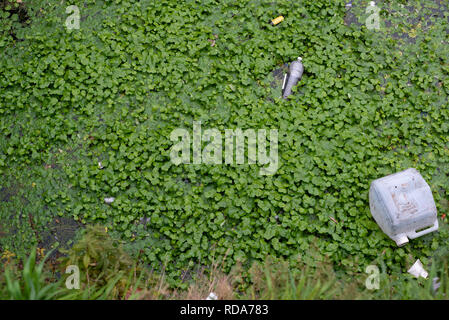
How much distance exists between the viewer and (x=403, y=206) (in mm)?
4660

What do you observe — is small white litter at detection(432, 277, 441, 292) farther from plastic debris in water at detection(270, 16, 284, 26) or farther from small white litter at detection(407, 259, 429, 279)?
plastic debris in water at detection(270, 16, 284, 26)

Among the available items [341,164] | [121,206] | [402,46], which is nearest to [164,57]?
[121,206]

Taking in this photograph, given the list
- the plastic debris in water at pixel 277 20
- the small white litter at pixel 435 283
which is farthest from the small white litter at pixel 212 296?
the plastic debris in water at pixel 277 20

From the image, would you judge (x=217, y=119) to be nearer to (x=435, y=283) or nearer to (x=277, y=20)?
(x=277, y=20)

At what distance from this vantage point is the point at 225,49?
5.89m

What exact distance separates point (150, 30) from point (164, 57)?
1.64 feet

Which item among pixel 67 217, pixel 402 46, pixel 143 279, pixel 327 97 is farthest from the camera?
pixel 402 46

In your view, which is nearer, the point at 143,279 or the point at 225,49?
the point at 143,279

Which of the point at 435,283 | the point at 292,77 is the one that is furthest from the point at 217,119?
the point at 435,283

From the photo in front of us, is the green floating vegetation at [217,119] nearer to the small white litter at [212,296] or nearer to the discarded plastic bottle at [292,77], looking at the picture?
the discarded plastic bottle at [292,77]

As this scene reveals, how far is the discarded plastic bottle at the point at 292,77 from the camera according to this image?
565 centimetres

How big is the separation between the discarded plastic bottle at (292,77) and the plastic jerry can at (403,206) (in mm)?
1649

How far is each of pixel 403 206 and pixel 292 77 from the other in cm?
215

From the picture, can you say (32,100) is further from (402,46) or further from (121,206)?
(402,46)
